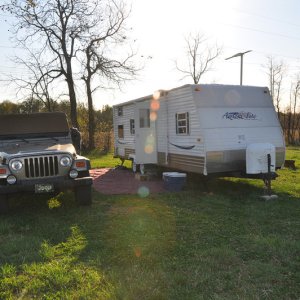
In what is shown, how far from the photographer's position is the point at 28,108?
1088 inches

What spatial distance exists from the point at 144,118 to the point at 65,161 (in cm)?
536

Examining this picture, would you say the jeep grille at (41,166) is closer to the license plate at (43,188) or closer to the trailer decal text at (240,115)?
the license plate at (43,188)

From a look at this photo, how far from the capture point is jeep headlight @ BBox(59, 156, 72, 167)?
756cm

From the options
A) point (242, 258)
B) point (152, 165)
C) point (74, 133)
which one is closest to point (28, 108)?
point (152, 165)

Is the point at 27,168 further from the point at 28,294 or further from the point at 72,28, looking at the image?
the point at 72,28

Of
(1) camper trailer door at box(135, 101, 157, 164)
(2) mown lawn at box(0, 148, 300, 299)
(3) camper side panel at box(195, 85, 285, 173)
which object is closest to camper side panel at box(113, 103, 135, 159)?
(1) camper trailer door at box(135, 101, 157, 164)

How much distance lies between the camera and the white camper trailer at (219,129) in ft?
30.7

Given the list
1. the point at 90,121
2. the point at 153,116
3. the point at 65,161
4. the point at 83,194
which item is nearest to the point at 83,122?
the point at 90,121

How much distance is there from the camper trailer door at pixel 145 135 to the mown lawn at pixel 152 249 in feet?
12.5

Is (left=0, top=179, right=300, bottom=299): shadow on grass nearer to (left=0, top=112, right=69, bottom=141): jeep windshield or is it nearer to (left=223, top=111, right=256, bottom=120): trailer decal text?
(left=0, top=112, right=69, bottom=141): jeep windshield

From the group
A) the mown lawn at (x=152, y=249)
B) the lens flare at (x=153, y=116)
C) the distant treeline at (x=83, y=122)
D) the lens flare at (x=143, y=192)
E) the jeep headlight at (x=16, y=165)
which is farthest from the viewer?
the distant treeline at (x=83, y=122)

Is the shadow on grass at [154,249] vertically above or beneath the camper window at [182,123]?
beneath

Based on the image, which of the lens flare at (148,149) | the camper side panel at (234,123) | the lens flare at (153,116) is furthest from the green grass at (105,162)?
the camper side panel at (234,123)

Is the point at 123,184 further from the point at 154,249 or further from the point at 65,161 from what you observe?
the point at 154,249
